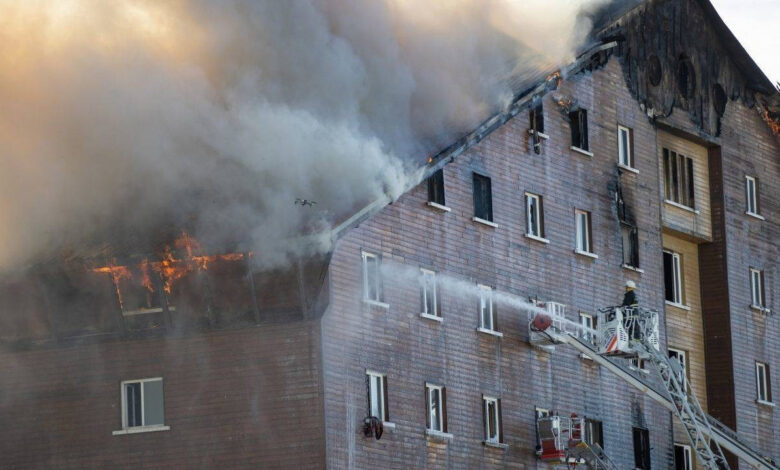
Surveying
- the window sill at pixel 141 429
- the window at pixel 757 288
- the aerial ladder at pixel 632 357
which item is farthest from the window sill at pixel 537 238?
the window sill at pixel 141 429

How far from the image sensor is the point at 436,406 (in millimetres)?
44094

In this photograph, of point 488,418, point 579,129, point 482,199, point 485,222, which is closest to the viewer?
point 488,418

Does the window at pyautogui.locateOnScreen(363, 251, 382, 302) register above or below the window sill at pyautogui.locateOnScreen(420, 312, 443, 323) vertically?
above

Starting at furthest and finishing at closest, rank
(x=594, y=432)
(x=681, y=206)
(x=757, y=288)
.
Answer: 1. (x=757, y=288)
2. (x=681, y=206)
3. (x=594, y=432)

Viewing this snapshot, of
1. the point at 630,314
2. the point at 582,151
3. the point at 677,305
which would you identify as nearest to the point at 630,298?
the point at 630,314

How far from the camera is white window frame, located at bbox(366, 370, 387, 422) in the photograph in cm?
4216

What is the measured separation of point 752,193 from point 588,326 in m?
11.2

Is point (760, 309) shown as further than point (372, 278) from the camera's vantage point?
Yes

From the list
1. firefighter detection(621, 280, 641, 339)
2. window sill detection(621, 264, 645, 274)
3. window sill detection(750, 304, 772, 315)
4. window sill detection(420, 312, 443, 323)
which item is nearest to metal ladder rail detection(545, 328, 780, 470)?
firefighter detection(621, 280, 641, 339)

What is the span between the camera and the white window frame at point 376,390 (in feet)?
138

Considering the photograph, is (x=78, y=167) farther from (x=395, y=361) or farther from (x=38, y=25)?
(x=395, y=361)

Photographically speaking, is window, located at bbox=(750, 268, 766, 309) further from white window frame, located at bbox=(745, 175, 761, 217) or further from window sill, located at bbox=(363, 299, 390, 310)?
window sill, located at bbox=(363, 299, 390, 310)

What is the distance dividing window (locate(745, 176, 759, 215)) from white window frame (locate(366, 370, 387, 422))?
19.8 meters

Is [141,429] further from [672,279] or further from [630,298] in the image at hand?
[672,279]
